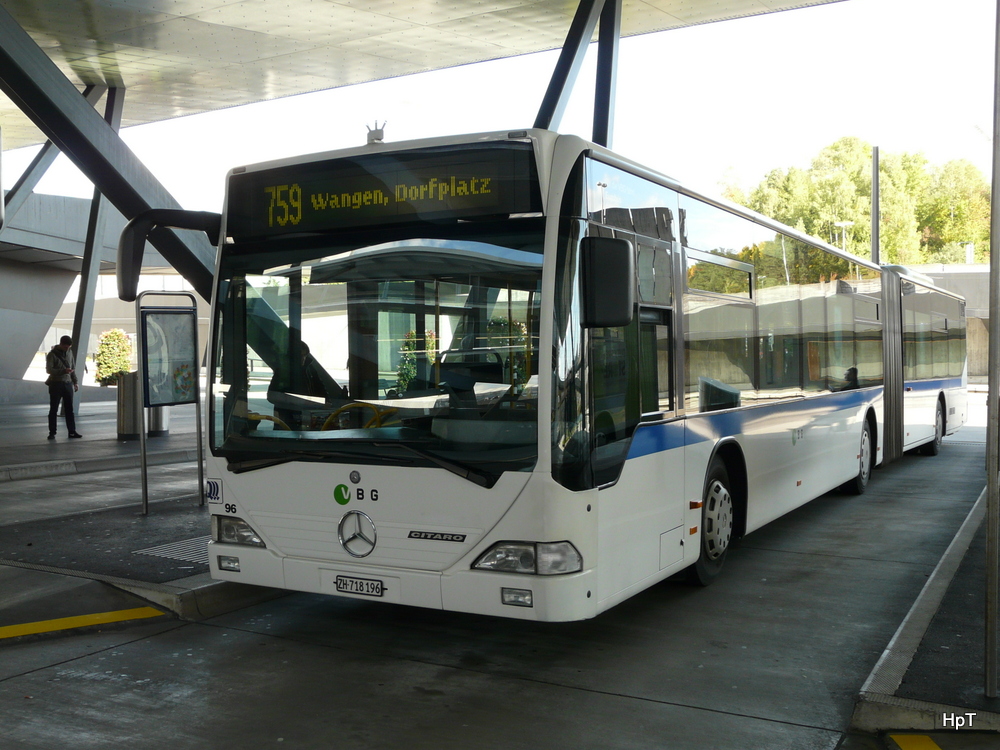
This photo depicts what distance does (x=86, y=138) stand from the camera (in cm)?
1344

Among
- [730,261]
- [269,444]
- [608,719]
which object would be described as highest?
[730,261]

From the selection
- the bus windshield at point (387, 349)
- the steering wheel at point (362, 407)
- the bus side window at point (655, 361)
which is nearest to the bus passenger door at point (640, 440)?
the bus side window at point (655, 361)

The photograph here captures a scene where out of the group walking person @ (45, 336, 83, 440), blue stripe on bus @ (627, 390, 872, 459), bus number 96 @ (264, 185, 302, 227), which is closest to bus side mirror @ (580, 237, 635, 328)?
blue stripe on bus @ (627, 390, 872, 459)

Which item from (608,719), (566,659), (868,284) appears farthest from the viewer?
(868,284)

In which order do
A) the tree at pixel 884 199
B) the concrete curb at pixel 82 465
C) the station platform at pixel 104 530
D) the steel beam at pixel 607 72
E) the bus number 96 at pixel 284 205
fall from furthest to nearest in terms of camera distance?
1. the tree at pixel 884 199
2. the steel beam at pixel 607 72
3. the concrete curb at pixel 82 465
4. the station platform at pixel 104 530
5. the bus number 96 at pixel 284 205

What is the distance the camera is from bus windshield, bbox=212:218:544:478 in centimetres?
530

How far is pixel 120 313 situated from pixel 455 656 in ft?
250

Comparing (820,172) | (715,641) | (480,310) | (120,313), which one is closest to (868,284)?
(715,641)

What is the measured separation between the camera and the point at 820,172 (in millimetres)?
73438

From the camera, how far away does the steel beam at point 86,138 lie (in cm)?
1276

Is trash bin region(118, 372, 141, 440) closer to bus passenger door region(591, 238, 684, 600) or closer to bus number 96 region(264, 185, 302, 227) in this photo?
bus number 96 region(264, 185, 302, 227)

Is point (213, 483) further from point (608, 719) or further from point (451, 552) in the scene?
point (608, 719)

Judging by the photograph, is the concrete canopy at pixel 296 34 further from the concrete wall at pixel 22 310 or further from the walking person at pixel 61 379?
the concrete wall at pixel 22 310

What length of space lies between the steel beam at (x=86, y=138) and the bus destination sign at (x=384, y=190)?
6.89m
